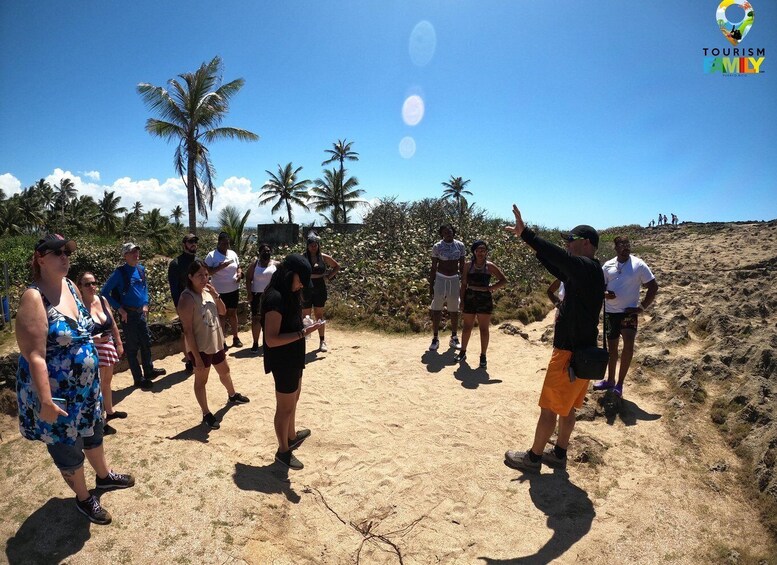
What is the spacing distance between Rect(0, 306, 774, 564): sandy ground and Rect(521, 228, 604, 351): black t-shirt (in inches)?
51.9

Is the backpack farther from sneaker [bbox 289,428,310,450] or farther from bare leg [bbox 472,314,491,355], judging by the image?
bare leg [bbox 472,314,491,355]

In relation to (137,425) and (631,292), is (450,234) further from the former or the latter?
(137,425)

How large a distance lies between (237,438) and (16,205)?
2053 inches

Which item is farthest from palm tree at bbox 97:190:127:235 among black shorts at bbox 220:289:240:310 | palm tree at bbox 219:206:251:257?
black shorts at bbox 220:289:240:310

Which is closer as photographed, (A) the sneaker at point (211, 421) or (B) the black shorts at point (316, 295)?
(A) the sneaker at point (211, 421)

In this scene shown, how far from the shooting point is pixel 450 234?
20.0ft

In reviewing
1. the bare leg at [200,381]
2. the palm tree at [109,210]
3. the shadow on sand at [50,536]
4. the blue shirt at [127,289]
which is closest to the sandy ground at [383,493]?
the shadow on sand at [50,536]

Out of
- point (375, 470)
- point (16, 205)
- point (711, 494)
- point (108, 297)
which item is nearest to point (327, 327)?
point (108, 297)

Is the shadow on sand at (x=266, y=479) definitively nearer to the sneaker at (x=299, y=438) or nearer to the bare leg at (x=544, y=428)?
the sneaker at (x=299, y=438)

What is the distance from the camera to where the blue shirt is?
475 cm

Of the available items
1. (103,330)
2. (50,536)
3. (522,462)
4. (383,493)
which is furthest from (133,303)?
Result: (522,462)

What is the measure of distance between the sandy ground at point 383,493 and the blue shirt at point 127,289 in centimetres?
112

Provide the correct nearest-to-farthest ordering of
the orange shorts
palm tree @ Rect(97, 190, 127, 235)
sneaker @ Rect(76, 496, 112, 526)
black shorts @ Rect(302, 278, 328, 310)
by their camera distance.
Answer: sneaker @ Rect(76, 496, 112, 526) → the orange shorts → black shorts @ Rect(302, 278, 328, 310) → palm tree @ Rect(97, 190, 127, 235)

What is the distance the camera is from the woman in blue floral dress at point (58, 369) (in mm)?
2115
